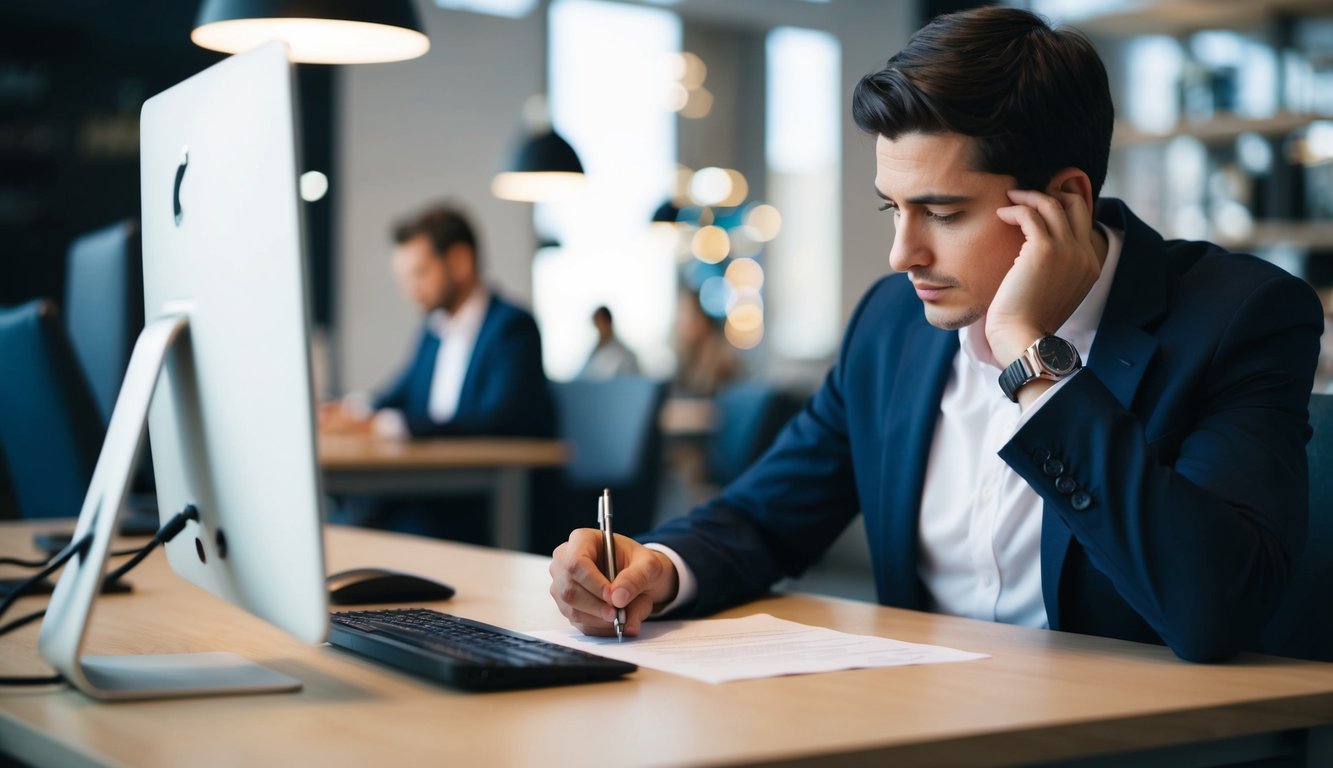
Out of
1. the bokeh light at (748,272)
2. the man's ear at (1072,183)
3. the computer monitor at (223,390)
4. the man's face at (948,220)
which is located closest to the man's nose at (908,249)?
the man's face at (948,220)

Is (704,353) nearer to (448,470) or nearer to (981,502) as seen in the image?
(448,470)

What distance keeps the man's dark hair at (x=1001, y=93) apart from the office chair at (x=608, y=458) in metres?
2.60

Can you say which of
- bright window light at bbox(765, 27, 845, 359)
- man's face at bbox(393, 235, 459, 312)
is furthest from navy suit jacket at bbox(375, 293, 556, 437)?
bright window light at bbox(765, 27, 845, 359)

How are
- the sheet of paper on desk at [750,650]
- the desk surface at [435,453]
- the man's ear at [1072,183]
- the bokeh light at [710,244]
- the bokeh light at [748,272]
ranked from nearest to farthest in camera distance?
the sheet of paper on desk at [750,650]
the man's ear at [1072,183]
the desk surface at [435,453]
the bokeh light at [710,244]
the bokeh light at [748,272]

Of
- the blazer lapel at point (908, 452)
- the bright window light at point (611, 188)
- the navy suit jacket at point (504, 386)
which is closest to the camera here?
the blazer lapel at point (908, 452)

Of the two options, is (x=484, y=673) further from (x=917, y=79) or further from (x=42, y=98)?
(x=42, y=98)

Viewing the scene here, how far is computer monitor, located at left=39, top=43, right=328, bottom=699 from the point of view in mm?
831

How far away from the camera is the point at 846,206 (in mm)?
8031

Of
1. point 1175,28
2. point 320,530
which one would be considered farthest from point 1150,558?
point 1175,28

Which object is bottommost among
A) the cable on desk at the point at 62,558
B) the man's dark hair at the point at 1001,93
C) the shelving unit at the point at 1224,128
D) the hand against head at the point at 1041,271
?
the cable on desk at the point at 62,558

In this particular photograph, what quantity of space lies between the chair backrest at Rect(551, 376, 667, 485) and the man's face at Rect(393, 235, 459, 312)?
0.47m

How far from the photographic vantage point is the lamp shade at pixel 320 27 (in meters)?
1.75

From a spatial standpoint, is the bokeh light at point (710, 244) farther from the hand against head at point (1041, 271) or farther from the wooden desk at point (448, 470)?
the hand against head at point (1041, 271)

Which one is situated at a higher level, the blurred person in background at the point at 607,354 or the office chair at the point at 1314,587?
the office chair at the point at 1314,587
